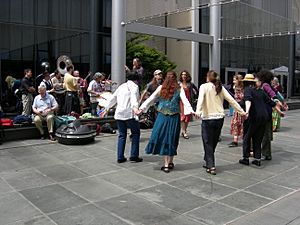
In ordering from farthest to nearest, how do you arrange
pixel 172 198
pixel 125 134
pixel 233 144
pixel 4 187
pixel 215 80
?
pixel 233 144 < pixel 125 134 < pixel 215 80 < pixel 4 187 < pixel 172 198

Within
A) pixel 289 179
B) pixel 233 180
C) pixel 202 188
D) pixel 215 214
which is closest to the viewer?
pixel 215 214

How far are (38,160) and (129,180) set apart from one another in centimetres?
210

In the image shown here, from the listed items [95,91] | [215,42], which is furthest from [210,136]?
[215,42]

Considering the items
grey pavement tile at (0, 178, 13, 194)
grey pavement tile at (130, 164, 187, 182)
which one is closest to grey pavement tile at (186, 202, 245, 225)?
grey pavement tile at (130, 164, 187, 182)

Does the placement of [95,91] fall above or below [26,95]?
above

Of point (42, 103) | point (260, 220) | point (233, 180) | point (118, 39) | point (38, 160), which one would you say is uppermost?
point (118, 39)

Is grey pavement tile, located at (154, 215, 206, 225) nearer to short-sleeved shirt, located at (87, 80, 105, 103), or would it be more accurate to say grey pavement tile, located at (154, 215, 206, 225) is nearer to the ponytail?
the ponytail

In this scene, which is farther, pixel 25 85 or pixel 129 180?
pixel 25 85

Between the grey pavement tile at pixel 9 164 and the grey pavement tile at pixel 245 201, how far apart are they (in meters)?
3.53

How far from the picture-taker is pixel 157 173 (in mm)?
6055

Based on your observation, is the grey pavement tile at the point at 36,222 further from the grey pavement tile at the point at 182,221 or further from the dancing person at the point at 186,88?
the dancing person at the point at 186,88

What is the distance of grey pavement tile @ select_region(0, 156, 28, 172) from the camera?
20.4 feet

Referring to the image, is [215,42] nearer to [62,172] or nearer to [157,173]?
[157,173]

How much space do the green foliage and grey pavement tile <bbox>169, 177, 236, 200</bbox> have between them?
36.6 ft
